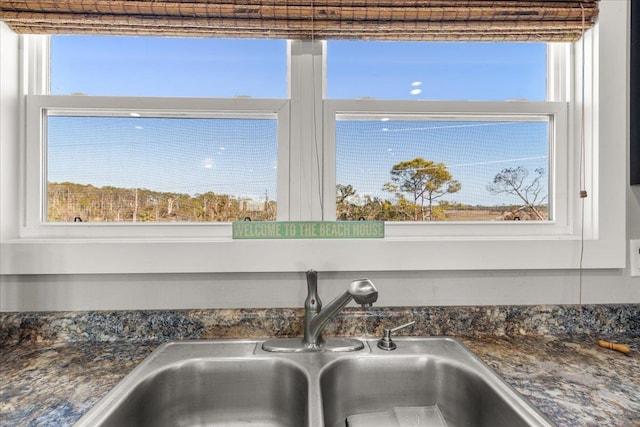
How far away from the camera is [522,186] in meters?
1.30

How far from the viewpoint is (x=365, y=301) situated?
88cm

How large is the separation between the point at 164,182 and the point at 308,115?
0.57 m

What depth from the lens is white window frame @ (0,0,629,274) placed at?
108 cm

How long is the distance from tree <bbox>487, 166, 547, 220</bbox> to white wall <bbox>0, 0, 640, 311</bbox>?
25cm

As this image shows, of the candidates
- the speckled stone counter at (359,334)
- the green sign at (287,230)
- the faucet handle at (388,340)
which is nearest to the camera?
the speckled stone counter at (359,334)

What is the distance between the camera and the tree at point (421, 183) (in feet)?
4.20

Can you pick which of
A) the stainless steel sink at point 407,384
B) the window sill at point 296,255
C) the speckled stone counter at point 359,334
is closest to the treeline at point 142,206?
the window sill at point 296,255

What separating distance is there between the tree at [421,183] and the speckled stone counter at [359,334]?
1.26 feet

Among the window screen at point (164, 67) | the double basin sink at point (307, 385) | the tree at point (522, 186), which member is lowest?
the double basin sink at point (307, 385)

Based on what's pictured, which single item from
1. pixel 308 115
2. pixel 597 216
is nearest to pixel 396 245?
pixel 308 115

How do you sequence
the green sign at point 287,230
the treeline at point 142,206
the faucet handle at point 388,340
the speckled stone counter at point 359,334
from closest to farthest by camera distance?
the speckled stone counter at point 359,334, the faucet handle at point 388,340, the green sign at point 287,230, the treeline at point 142,206

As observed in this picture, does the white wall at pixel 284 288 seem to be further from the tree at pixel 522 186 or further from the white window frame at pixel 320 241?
the tree at pixel 522 186

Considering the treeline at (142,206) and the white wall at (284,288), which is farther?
the treeline at (142,206)

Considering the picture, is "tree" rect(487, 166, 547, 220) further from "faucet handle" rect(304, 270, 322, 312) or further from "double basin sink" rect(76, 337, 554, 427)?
"faucet handle" rect(304, 270, 322, 312)
